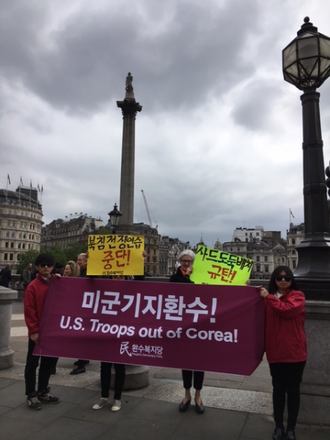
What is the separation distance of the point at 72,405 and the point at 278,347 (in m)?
3.23

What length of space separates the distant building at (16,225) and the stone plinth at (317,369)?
125404 mm

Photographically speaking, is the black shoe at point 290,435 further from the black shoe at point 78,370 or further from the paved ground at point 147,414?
the black shoe at point 78,370

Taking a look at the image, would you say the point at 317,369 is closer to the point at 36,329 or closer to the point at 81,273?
the point at 36,329

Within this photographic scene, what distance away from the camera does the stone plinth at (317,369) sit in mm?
4508

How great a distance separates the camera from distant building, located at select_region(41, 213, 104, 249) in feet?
461

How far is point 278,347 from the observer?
4.15 meters

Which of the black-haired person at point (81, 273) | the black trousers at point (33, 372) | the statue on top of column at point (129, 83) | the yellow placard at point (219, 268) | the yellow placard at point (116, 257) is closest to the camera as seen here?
the black trousers at point (33, 372)

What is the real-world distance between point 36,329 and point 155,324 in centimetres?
181

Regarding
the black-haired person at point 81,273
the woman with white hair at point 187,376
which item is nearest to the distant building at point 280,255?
the black-haired person at point 81,273

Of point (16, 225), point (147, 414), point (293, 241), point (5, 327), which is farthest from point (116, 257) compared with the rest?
point (16, 225)

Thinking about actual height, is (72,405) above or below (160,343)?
below

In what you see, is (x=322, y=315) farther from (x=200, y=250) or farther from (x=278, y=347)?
(x=200, y=250)

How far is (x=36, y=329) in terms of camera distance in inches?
205

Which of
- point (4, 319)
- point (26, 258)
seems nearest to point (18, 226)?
point (26, 258)
